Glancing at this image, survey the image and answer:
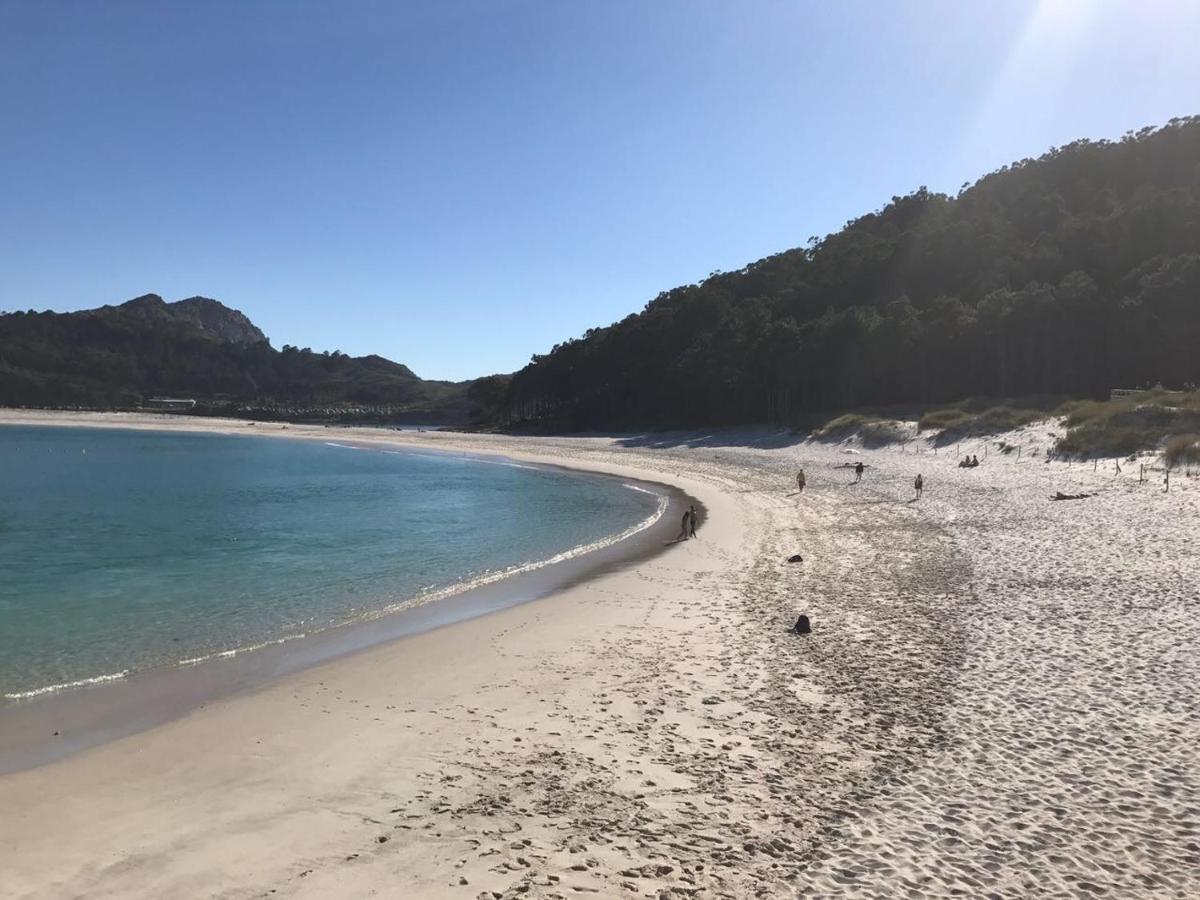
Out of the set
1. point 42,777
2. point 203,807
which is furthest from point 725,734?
point 42,777

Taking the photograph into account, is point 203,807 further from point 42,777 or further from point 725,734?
point 725,734

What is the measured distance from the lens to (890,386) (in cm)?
6631

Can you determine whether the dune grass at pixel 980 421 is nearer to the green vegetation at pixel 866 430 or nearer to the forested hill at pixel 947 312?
the green vegetation at pixel 866 430

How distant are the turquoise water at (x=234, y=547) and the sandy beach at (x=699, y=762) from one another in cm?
381

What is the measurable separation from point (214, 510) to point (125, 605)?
1733 centimetres

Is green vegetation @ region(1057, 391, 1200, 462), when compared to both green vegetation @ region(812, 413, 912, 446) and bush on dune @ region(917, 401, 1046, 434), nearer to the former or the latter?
bush on dune @ region(917, 401, 1046, 434)

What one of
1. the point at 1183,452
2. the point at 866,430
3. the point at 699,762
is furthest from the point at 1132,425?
the point at 699,762

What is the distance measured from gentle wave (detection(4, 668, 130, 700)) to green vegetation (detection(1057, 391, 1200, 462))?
32.4 meters

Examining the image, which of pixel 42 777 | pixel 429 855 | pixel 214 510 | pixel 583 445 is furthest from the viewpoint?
pixel 583 445

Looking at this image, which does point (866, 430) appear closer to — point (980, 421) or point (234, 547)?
point (980, 421)

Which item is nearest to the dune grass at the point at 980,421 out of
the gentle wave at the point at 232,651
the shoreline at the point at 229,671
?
the shoreline at the point at 229,671

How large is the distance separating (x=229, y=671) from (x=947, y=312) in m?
66.4

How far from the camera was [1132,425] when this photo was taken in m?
32.1

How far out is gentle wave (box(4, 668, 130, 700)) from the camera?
10.2 metres
